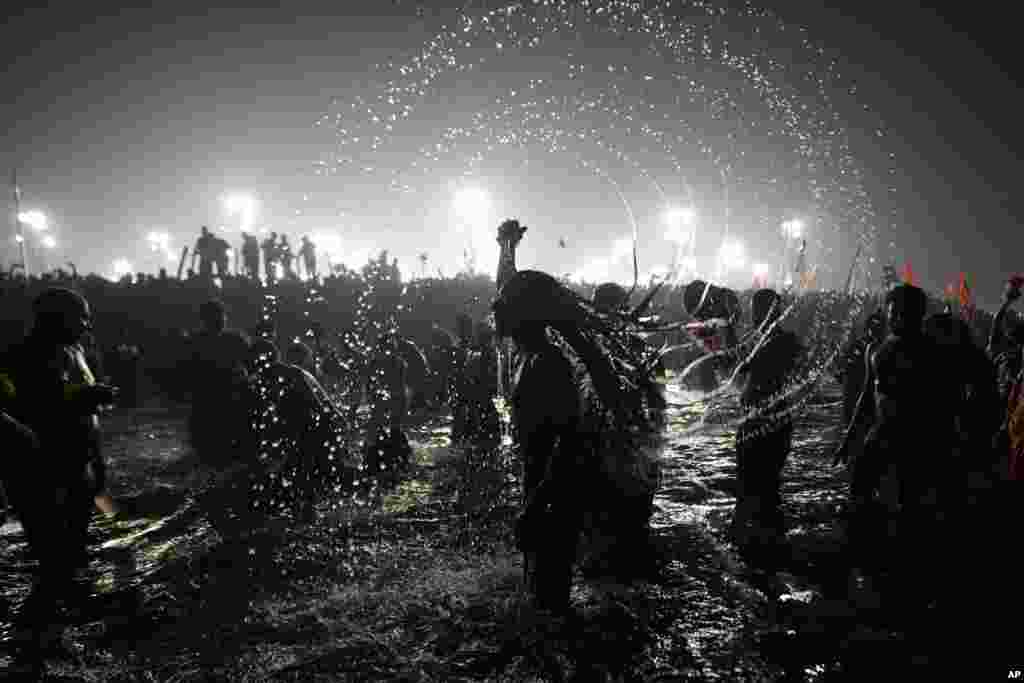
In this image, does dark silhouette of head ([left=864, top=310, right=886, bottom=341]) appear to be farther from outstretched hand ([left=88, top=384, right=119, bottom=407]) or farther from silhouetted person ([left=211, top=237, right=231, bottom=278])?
silhouetted person ([left=211, top=237, right=231, bottom=278])

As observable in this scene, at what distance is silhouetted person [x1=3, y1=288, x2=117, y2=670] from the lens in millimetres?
4609

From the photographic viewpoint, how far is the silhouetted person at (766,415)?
587 cm

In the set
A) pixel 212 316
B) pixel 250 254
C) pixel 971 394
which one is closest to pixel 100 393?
pixel 212 316

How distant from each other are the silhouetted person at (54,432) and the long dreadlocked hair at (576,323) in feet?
12.6

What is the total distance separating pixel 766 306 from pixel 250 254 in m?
21.6

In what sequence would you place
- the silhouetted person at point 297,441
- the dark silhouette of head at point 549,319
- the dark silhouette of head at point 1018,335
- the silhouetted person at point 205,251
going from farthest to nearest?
the silhouetted person at point 205,251 → the dark silhouette of head at point 1018,335 → the silhouetted person at point 297,441 → the dark silhouette of head at point 549,319

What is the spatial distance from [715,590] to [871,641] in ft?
3.22

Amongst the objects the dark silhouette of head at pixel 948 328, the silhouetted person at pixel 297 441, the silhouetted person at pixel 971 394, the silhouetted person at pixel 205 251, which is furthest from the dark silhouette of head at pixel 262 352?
the silhouetted person at pixel 205 251

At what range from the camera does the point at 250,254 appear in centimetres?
2238

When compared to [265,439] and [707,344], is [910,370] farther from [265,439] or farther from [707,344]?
[265,439]

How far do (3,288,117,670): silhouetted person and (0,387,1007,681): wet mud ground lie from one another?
344 mm

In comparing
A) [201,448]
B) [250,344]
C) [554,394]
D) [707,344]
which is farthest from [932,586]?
[201,448]

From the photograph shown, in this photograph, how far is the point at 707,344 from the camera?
8.41 m

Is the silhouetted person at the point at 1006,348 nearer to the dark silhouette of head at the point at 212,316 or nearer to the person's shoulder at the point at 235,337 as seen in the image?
the person's shoulder at the point at 235,337
